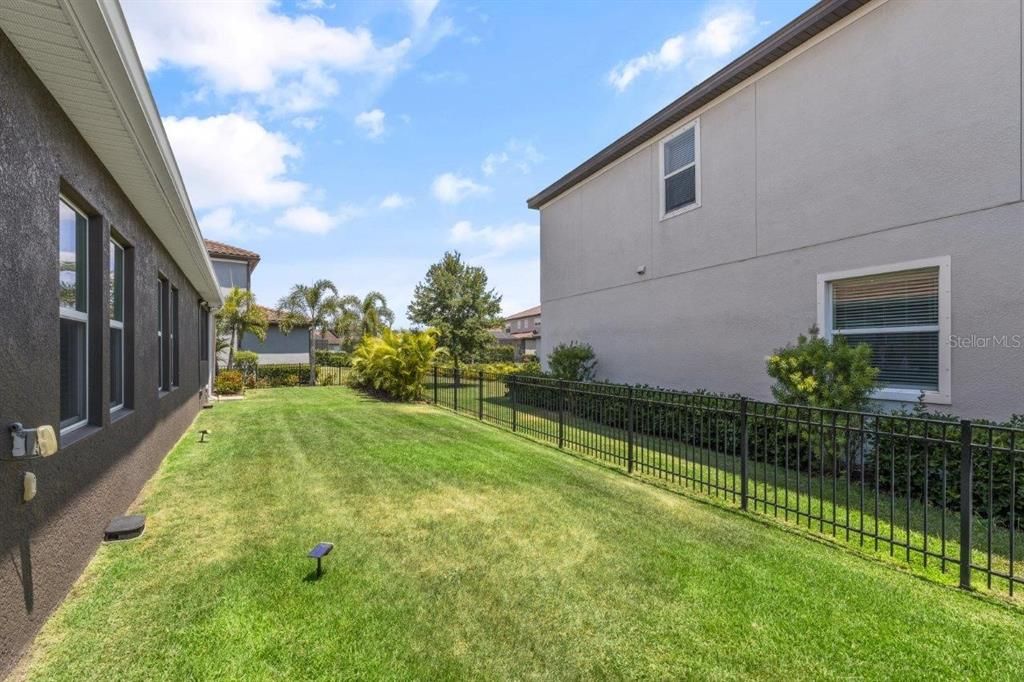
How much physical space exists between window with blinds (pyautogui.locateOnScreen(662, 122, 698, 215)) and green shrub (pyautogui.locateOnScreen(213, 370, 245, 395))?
15.9 metres

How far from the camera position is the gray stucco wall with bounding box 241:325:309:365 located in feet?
93.7

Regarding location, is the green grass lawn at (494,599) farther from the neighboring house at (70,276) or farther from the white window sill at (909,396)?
the white window sill at (909,396)

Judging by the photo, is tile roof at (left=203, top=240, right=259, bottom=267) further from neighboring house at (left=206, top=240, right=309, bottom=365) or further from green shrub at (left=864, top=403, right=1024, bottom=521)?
green shrub at (left=864, top=403, right=1024, bottom=521)

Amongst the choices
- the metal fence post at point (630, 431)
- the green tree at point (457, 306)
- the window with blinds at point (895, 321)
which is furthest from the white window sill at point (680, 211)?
the green tree at point (457, 306)

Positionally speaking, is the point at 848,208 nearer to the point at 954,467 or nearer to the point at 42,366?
the point at 954,467

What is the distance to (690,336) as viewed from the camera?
1048cm

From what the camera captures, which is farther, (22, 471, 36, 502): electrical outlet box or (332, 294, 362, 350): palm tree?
(332, 294, 362, 350): palm tree

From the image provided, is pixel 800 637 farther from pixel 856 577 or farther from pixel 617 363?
pixel 617 363

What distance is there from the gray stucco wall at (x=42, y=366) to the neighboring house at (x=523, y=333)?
38675mm

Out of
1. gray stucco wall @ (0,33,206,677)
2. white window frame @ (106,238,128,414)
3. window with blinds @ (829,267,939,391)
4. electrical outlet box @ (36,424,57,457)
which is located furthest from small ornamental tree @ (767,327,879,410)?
white window frame @ (106,238,128,414)

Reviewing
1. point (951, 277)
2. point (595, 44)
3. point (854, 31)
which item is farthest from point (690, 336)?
point (595, 44)

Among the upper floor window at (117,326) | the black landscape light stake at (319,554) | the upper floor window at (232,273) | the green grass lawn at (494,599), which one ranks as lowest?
the green grass lawn at (494,599)

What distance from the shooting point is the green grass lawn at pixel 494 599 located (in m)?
2.64

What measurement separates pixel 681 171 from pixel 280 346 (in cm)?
2617
